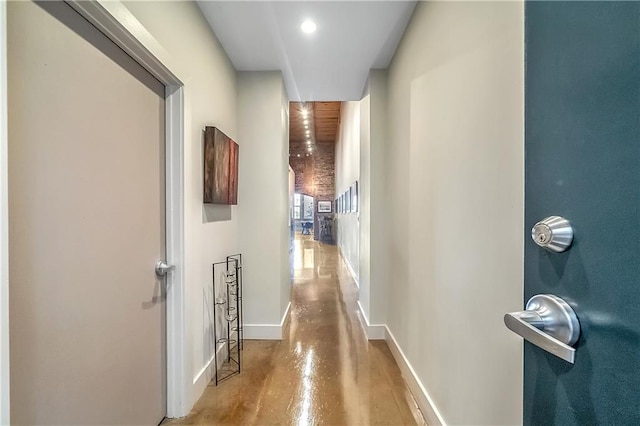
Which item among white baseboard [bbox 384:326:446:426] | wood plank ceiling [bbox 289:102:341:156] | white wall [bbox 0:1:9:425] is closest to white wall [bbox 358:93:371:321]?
white baseboard [bbox 384:326:446:426]

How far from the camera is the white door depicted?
87 centimetres

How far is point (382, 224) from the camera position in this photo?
2.77 meters

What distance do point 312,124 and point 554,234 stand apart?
385 inches

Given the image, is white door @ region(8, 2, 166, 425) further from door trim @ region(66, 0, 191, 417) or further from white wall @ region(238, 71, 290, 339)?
white wall @ region(238, 71, 290, 339)

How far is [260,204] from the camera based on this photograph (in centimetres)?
279

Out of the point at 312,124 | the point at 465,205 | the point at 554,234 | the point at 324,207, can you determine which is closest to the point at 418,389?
the point at 465,205

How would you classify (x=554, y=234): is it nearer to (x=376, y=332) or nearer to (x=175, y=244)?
(x=175, y=244)

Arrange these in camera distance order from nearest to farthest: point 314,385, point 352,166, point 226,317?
point 314,385 → point 226,317 → point 352,166

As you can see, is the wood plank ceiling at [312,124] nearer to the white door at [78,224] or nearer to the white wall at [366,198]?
the white wall at [366,198]

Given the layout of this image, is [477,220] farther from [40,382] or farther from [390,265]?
[40,382]

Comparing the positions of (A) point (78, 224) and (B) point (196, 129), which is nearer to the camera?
(A) point (78, 224)

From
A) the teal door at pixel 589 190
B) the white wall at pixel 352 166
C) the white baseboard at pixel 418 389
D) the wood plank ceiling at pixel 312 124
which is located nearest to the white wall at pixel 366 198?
the white baseboard at pixel 418 389

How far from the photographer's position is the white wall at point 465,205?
985 millimetres

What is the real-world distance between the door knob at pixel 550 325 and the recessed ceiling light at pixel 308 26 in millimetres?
2224
